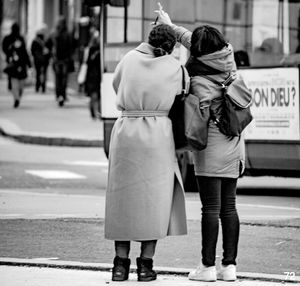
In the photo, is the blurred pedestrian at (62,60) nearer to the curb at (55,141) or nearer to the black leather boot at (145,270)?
the curb at (55,141)

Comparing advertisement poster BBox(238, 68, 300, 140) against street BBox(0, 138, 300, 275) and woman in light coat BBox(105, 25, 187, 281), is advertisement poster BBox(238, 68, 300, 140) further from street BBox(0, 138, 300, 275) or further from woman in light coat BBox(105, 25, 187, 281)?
woman in light coat BBox(105, 25, 187, 281)

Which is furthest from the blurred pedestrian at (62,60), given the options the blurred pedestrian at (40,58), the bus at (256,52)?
the bus at (256,52)

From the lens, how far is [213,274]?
7.53 m

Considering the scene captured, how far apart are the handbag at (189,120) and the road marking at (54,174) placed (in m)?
8.12

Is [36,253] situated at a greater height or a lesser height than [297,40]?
lesser

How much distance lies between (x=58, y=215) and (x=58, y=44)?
18.2 meters

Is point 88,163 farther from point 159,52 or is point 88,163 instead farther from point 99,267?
point 159,52

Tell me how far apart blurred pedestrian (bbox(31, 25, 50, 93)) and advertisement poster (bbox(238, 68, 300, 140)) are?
1961cm

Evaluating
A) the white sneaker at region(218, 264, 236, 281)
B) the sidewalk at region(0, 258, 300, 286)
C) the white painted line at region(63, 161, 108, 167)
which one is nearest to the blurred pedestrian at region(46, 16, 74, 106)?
the white painted line at region(63, 161, 108, 167)

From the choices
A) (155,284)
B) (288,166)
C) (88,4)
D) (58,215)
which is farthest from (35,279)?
(88,4)

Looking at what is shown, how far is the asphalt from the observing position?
24.5 feet

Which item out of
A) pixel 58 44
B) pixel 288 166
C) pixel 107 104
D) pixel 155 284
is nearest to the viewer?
pixel 155 284

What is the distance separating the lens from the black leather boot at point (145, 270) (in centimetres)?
745

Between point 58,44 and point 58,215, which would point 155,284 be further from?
point 58,44
